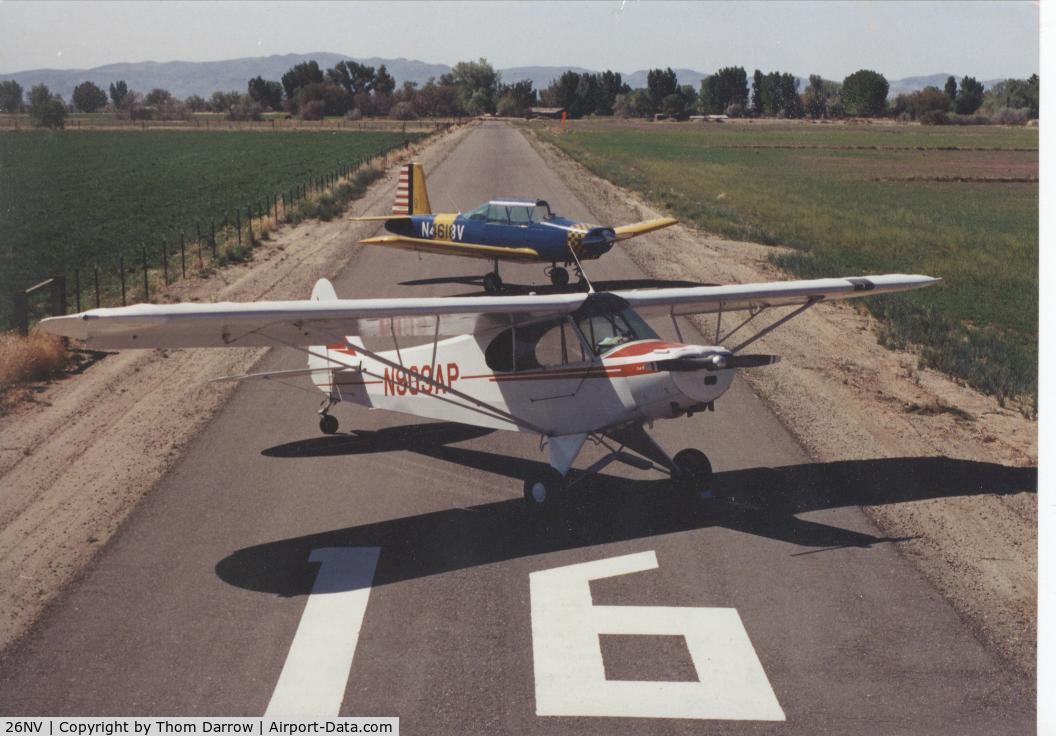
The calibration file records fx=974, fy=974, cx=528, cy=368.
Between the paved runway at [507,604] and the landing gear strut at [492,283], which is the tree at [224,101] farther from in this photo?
the paved runway at [507,604]

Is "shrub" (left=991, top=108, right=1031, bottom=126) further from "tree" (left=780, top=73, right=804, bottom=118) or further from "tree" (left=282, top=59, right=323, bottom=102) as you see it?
"tree" (left=282, top=59, right=323, bottom=102)

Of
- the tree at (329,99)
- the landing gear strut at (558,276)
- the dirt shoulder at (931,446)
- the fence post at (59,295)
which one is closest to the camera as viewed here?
the dirt shoulder at (931,446)

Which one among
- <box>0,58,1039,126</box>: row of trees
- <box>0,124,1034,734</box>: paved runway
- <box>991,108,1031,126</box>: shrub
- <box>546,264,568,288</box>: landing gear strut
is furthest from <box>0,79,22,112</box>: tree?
<box>991,108,1031,126</box>: shrub

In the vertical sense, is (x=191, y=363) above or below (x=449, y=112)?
below

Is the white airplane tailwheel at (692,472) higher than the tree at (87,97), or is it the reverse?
the tree at (87,97)

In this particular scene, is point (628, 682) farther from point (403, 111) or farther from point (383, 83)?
point (383, 83)

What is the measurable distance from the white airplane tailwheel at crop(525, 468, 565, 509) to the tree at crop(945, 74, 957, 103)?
19084 cm

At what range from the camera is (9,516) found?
38.4 ft

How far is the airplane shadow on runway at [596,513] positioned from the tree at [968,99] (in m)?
194

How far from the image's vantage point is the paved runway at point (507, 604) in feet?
26.0

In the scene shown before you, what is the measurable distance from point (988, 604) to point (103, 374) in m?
15.5

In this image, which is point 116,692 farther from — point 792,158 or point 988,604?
point 792,158

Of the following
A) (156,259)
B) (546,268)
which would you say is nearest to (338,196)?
(156,259)

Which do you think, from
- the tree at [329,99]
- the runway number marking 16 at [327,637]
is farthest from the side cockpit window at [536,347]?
the tree at [329,99]
